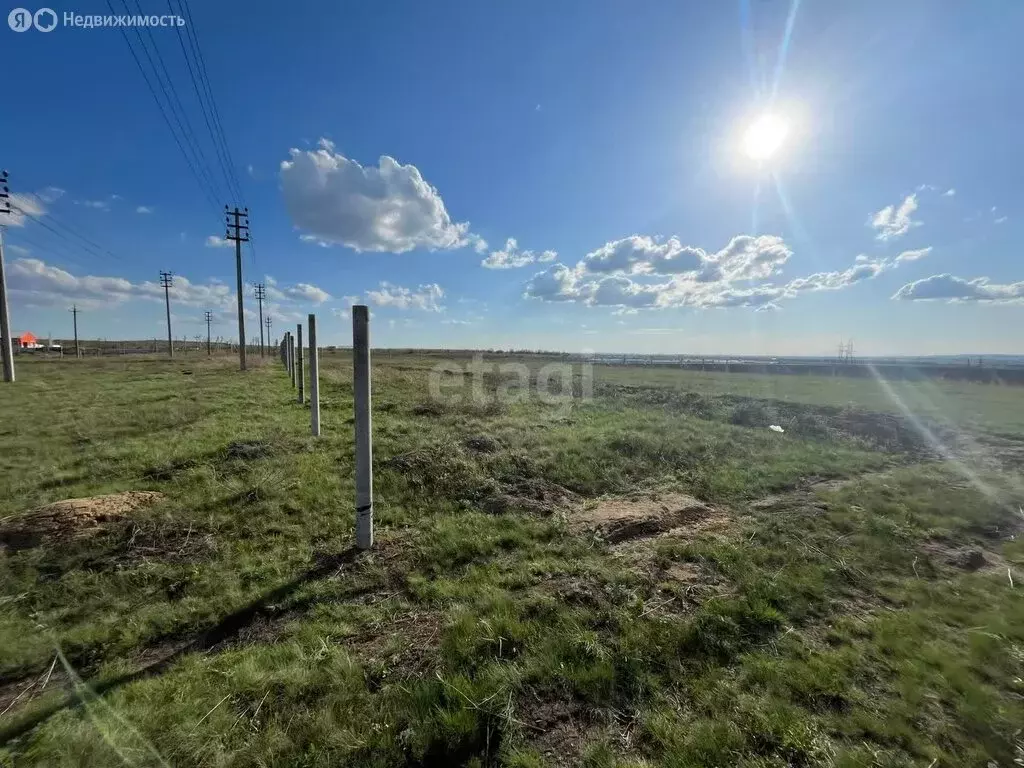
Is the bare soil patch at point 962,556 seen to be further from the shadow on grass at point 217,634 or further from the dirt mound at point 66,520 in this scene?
the dirt mound at point 66,520

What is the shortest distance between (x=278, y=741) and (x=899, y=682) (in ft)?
12.4

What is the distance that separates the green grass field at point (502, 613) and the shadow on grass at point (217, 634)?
3cm

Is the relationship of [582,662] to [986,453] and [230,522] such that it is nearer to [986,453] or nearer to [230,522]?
[230,522]

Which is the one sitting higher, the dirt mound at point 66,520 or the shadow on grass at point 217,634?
the dirt mound at point 66,520

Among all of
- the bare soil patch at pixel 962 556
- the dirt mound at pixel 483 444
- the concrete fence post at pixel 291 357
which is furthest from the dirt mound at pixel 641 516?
the concrete fence post at pixel 291 357

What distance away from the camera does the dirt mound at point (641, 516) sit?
5145mm

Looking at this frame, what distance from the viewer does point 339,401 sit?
13695mm

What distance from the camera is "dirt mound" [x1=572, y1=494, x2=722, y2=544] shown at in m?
5.14

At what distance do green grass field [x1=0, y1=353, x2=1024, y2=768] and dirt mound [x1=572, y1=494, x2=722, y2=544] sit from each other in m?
0.05

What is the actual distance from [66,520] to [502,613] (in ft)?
16.1

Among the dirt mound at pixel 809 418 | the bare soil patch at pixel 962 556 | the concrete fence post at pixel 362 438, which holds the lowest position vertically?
the bare soil patch at pixel 962 556

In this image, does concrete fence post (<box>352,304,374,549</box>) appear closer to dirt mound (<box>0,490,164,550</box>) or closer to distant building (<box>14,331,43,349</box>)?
dirt mound (<box>0,490,164,550</box>)

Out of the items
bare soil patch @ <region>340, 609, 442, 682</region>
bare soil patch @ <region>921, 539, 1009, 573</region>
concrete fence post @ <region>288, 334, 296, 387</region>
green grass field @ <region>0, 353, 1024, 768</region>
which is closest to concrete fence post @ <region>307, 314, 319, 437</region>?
green grass field @ <region>0, 353, 1024, 768</region>

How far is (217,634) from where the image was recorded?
3213mm
